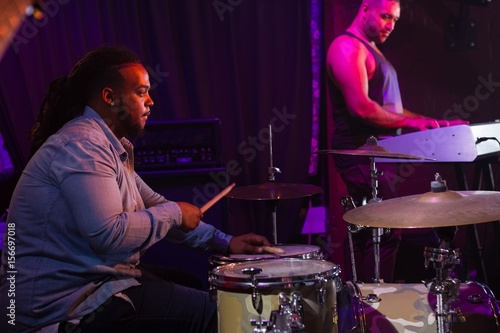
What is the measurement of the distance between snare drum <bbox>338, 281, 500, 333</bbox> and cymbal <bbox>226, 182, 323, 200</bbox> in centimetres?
76

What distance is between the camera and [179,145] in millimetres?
3520

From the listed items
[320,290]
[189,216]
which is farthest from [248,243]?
[320,290]

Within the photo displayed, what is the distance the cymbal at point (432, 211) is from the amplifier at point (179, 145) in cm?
149

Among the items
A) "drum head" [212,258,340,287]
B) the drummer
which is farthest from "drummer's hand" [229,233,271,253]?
the drummer

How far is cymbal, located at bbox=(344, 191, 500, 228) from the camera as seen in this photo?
1.89 meters

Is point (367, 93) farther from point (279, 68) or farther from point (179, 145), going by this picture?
point (179, 145)

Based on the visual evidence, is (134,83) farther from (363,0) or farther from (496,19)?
(496,19)

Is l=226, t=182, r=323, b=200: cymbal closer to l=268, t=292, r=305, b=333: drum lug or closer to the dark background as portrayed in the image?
the dark background

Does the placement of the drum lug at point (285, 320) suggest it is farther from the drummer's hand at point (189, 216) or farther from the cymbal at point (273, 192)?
the cymbal at point (273, 192)

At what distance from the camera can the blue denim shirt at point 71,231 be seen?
80.5 inches

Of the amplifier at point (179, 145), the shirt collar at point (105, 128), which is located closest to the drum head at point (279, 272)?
the shirt collar at point (105, 128)

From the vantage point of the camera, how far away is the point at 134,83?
246 centimetres

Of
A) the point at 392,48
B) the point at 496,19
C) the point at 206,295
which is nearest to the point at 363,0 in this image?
the point at 392,48

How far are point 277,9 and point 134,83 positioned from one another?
7.14 ft
